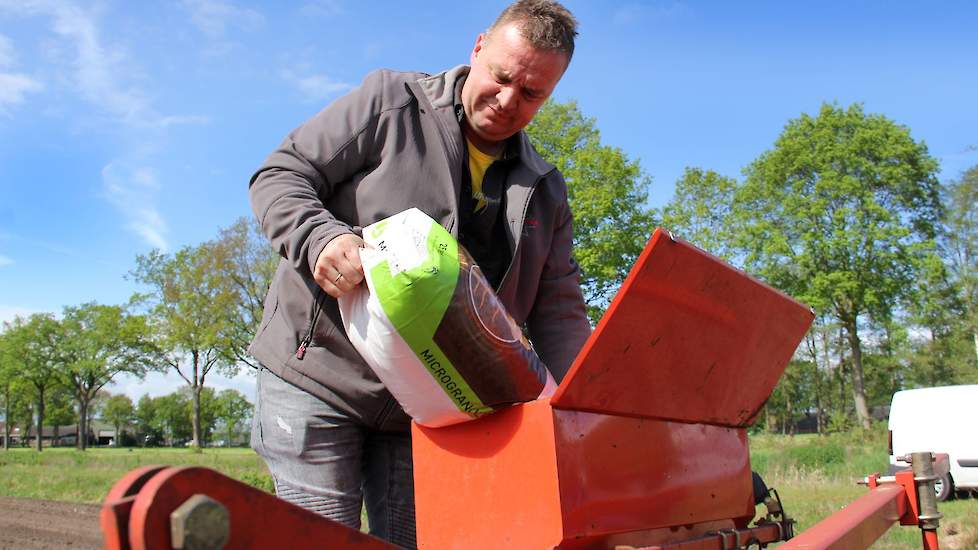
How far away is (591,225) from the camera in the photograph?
23.7 m

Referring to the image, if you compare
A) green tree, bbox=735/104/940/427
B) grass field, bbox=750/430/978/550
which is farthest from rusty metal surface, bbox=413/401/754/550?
green tree, bbox=735/104/940/427

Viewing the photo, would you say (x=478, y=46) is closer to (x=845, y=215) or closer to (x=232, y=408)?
(x=845, y=215)

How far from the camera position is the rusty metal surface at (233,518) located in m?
0.79

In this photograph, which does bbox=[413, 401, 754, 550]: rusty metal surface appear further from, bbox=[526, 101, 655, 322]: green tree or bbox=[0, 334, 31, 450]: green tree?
bbox=[0, 334, 31, 450]: green tree

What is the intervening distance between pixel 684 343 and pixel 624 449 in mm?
307

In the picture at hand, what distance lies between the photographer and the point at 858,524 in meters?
2.45

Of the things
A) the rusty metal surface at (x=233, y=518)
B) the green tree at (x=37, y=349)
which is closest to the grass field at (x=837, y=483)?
the rusty metal surface at (x=233, y=518)

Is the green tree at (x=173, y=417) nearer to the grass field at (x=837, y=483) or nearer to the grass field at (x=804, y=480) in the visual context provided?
the grass field at (x=804, y=480)

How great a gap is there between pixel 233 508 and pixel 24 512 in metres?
12.7

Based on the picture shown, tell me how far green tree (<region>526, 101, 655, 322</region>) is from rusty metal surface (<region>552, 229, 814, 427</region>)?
1976cm

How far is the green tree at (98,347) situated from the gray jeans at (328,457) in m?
43.7

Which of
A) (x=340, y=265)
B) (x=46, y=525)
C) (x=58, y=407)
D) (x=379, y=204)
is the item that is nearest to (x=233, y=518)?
(x=340, y=265)

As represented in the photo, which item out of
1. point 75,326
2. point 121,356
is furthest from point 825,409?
point 75,326

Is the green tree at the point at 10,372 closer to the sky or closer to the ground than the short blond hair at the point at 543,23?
closer to the sky
